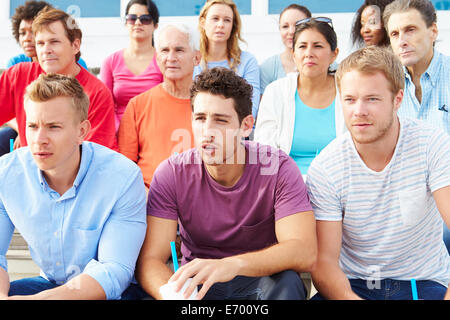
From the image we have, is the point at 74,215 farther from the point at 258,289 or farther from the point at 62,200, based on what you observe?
the point at 258,289

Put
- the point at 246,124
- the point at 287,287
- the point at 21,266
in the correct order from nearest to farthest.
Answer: the point at 287,287 < the point at 246,124 < the point at 21,266

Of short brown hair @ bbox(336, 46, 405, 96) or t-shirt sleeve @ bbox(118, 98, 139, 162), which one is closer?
short brown hair @ bbox(336, 46, 405, 96)

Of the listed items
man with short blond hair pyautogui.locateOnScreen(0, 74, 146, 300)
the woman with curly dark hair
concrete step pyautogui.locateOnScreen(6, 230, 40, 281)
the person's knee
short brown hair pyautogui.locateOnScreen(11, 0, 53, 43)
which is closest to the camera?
the person's knee

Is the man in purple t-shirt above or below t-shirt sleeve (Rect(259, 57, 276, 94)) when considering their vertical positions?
below

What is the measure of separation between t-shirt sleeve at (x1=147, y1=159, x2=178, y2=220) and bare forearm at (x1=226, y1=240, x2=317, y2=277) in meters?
0.28

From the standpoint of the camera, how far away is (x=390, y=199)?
154cm

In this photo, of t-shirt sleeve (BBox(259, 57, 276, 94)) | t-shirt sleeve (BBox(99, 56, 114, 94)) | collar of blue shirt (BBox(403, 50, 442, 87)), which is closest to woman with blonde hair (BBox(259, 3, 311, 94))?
t-shirt sleeve (BBox(259, 57, 276, 94))

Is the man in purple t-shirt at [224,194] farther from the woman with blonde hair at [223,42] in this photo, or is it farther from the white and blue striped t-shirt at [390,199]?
the woman with blonde hair at [223,42]

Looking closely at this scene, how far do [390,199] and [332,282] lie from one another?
0.32m

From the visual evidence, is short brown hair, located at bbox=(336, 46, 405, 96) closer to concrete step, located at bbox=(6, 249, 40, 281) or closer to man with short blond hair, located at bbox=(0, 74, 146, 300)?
man with short blond hair, located at bbox=(0, 74, 146, 300)

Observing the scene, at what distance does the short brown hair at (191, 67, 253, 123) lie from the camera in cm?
159

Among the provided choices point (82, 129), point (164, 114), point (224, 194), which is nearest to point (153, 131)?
point (164, 114)

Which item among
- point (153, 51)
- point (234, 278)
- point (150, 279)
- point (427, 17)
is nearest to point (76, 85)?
point (150, 279)

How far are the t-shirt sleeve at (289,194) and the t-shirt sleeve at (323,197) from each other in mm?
41
